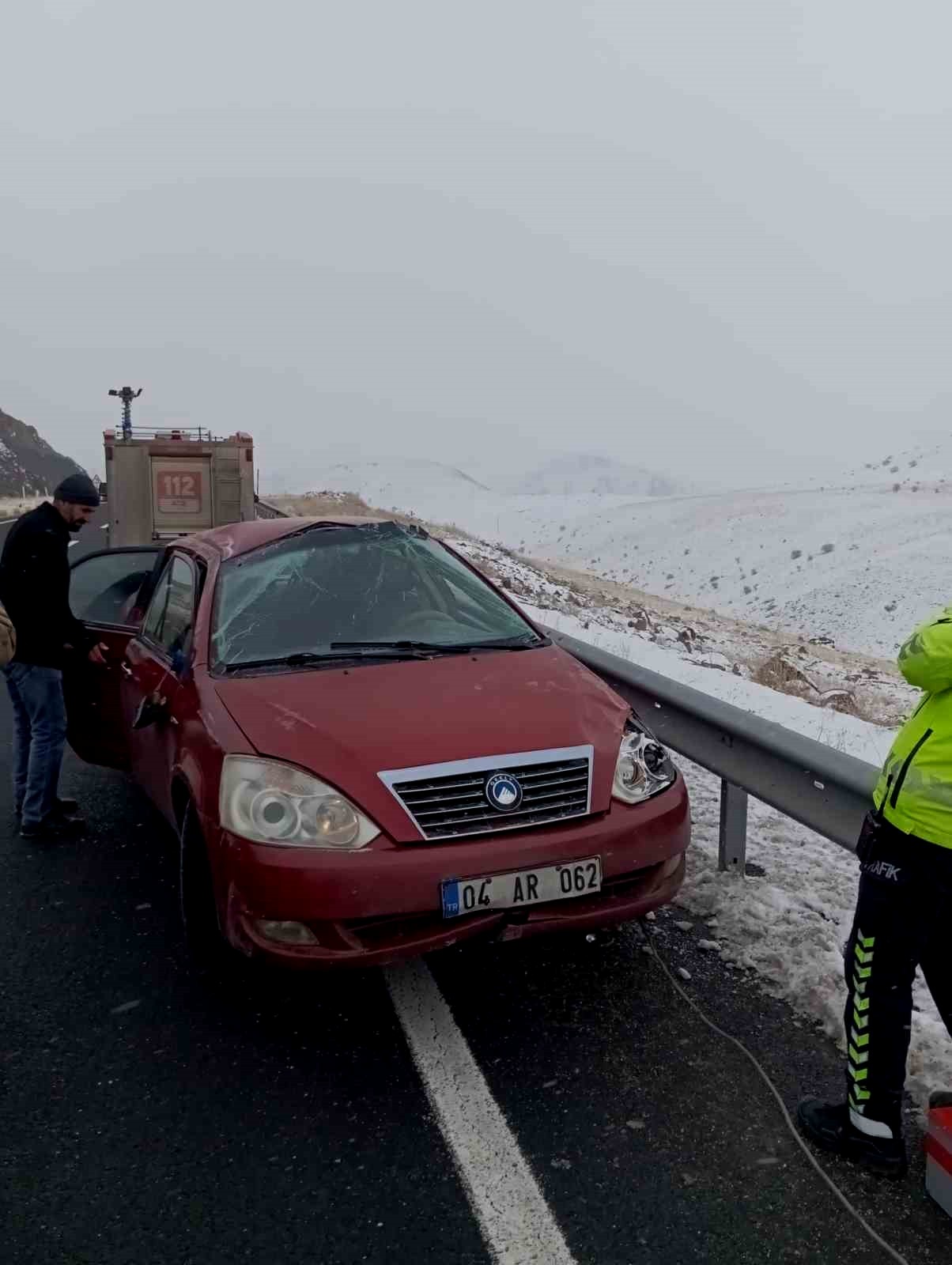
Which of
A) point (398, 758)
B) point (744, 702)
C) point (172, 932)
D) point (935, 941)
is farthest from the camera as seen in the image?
point (744, 702)

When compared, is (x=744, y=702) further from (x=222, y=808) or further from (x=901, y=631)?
(x=901, y=631)

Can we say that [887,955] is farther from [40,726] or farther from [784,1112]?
[40,726]

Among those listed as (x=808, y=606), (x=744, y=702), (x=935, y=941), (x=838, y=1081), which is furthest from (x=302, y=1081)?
(x=808, y=606)

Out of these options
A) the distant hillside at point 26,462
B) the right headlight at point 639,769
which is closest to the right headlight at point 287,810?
the right headlight at point 639,769

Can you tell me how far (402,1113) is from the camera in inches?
121

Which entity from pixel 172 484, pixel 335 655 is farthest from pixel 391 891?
pixel 172 484

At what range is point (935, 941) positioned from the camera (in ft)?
9.51

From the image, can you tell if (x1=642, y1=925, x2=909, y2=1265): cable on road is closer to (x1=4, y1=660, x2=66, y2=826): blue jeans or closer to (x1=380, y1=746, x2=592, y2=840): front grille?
(x1=380, y1=746, x2=592, y2=840): front grille

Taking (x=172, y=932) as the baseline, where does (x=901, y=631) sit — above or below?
below

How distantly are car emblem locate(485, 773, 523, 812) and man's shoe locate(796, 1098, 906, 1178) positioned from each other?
3.92 feet

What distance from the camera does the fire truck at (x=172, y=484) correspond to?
59.5 feet

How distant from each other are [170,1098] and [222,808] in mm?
874

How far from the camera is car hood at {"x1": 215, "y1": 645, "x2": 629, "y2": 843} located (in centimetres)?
342

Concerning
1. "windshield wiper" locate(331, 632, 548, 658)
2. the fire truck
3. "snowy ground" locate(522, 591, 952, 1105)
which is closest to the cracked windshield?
"windshield wiper" locate(331, 632, 548, 658)
